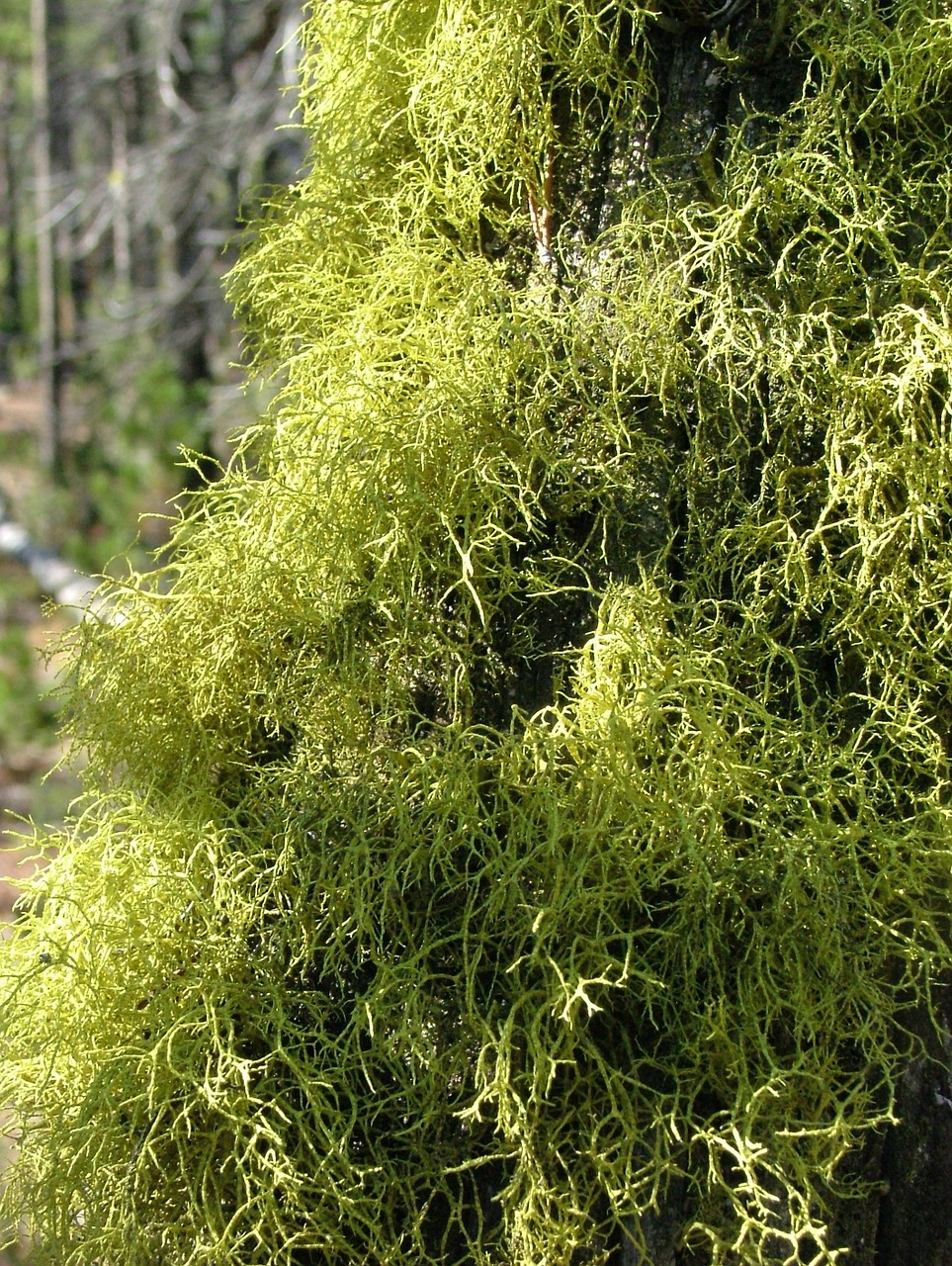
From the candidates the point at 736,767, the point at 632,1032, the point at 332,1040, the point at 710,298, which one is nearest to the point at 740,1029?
the point at 632,1032

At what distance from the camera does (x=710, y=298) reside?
1.07 m

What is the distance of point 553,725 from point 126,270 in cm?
837

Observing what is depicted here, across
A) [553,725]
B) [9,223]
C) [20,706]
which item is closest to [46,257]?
[20,706]

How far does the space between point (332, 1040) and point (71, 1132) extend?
233mm

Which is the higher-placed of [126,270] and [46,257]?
[46,257]

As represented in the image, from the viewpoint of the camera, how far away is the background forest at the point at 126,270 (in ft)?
17.3

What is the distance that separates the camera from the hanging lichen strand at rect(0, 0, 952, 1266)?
0.95 metres

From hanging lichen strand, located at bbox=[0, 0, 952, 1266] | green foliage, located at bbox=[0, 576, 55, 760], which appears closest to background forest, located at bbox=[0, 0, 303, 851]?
green foliage, located at bbox=[0, 576, 55, 760]

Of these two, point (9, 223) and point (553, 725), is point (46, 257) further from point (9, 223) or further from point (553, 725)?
point (553, 725)

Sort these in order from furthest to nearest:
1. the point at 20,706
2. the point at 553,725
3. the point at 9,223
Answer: the point at 9,223
the point at 20,706
the point at 553,725

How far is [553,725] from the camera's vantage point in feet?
3.44

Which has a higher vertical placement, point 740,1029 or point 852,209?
Answer: point 852,209

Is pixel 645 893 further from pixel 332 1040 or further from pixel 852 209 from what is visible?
pixel 852 209

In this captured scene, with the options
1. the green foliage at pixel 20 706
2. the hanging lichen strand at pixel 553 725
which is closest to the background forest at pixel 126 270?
the green foliage at pixel 20 706
